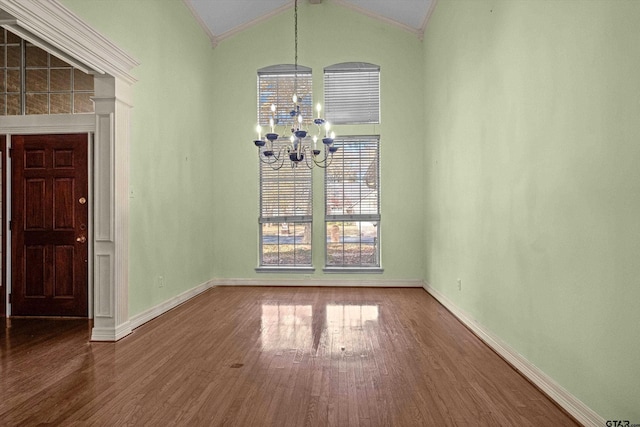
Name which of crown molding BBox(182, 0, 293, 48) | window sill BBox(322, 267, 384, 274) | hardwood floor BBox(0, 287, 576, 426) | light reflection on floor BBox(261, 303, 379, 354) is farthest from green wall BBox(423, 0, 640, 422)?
crown molding BBox(182, 0, 293, 48)

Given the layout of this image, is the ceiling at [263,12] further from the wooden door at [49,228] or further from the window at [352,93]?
the wooden door at [49,228]

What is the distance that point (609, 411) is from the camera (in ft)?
6.89

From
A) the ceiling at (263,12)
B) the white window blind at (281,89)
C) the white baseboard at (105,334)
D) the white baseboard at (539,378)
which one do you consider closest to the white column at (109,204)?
the white baseboard at (105,334)

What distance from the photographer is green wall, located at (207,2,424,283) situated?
683 centimetres

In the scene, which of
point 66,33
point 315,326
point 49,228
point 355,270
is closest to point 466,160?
point 315,326

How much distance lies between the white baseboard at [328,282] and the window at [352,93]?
2.83 meters

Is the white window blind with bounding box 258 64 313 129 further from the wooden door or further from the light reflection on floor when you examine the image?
the light reflection on floor

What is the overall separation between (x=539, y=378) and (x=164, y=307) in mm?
4257

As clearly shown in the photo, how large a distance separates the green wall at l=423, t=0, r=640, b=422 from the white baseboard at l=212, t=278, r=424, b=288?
7.17ft

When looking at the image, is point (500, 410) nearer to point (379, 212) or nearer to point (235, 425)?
point (235, 425)

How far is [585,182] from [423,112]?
475 cm

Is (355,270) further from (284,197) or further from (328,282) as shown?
(284,197)

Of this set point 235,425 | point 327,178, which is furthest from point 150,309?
point 327,178

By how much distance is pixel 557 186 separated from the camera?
8.59 feet
